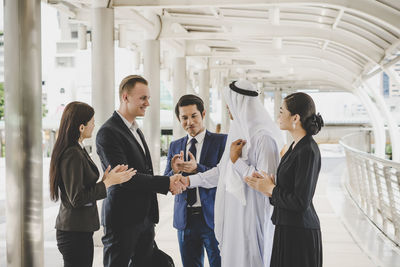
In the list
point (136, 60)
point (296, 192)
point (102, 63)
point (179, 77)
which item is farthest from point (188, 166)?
point (136, 60)

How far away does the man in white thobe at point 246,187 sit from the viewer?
3.08 m

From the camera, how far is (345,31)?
10.6m

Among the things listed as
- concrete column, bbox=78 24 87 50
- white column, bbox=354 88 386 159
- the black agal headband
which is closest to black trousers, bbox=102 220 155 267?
the black agal headband

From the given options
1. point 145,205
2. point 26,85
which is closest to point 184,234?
point 145,205

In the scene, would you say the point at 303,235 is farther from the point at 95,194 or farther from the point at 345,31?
the point at 345,31

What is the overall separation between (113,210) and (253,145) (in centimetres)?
95

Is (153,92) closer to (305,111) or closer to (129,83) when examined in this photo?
(129,83)

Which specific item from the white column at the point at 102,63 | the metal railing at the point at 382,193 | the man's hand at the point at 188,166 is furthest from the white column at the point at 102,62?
the metal railing at the point at 382,193

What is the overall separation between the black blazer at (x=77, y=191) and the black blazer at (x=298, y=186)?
3.42 feet

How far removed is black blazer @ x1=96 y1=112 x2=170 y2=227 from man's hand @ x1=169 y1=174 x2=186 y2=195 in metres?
0.07

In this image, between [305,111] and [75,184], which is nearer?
[305,111]

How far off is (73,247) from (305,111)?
153cm

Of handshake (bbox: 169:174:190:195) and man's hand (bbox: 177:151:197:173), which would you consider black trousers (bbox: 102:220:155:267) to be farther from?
man's hand (bbox: 177:151:197:173)

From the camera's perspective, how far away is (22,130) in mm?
3604
